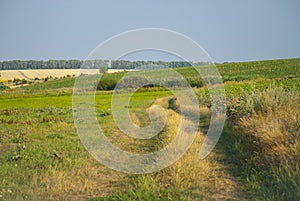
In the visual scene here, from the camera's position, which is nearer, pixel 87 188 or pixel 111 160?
pixel 87 188

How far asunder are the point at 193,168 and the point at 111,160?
9.16ft

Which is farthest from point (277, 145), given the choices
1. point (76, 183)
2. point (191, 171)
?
point (76, 183)

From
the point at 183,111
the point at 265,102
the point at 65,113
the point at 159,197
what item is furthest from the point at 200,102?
the point at 159,197

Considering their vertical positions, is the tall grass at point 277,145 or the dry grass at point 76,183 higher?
the tall grass at point 277,145

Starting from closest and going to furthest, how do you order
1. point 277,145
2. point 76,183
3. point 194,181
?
point 194,181 → point 76,183 → point 277,145

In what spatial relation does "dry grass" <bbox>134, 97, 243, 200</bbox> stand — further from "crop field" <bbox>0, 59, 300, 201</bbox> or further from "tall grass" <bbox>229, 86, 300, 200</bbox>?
"tall grass" <bbox>229, 86, 300, 200</bbox>

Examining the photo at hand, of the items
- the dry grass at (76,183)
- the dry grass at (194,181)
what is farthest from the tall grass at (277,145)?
the dry grass at (76,183)

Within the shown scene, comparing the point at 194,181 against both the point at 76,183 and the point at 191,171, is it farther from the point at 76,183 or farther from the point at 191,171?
the point at 76,183

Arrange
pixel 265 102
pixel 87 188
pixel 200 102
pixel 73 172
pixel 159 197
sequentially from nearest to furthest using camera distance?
1. pixel 159 197
2. pixel 87 188
3. pixel 73 172
4. pixel 265 102
5. pixel 200 102

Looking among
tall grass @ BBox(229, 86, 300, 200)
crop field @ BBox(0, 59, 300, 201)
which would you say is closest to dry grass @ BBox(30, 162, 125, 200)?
crop field @ BBox(0, 59, 300, 201)

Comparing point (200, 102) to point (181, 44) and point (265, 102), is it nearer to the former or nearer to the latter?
point (265, 102)

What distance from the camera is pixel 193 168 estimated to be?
7.72 metres

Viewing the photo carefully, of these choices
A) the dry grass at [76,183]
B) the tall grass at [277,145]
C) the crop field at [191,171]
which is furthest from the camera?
the dry grass at [76,183]

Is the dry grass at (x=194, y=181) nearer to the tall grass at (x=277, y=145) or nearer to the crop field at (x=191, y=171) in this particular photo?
the crop field at (x=191, y=171)
